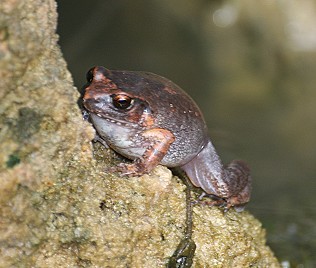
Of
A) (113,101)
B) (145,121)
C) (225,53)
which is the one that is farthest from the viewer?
(225,53)

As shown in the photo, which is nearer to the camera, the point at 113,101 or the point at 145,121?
the point at 113,101

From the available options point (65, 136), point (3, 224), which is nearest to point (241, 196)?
point (65, 136)

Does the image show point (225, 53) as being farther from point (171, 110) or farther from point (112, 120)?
point (112, 120)

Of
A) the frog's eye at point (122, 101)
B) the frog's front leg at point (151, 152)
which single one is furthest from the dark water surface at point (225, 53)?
the frog's eye at point (122, 101)

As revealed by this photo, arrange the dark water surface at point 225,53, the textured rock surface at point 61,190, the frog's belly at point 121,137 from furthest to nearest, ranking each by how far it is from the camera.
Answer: the dark water surface at point 225,53 → the frog's belly at point 121,137 → the textured rock surface at point 61,190

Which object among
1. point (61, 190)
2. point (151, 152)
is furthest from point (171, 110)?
point (61, 190)

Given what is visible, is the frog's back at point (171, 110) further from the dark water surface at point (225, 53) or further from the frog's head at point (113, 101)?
the dark water surface at point (225, 53)
